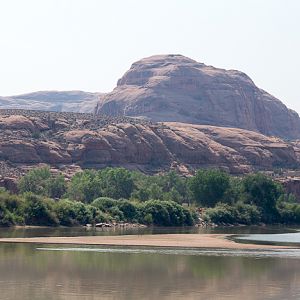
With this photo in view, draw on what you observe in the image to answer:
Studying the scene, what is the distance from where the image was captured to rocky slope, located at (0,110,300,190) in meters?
141

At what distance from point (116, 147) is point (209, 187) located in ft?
123

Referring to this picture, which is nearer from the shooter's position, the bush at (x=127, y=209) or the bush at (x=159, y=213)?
the bush at (x=127, y=209)

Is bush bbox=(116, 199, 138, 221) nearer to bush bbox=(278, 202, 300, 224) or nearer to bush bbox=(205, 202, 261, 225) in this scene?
bush bbox=(205, 202, 261, 225)

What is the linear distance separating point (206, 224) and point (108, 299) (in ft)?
239

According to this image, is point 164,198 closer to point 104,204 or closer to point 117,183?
point 117,183

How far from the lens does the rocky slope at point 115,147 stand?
462ft

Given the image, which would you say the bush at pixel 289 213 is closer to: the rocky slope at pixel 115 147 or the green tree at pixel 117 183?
the green tree at pixel 117 183

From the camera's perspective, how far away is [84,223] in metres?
89.8

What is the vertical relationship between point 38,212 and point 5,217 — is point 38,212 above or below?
above

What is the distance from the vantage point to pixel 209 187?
116438mm

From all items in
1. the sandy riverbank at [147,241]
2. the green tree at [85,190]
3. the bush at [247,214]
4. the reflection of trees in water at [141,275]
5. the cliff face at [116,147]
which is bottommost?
the reflection of trees in water at [141,275]

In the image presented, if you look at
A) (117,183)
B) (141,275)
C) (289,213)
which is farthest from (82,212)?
(141,275)

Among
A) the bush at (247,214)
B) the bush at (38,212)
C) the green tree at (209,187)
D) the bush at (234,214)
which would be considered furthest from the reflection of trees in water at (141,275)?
the green tree at (209,187)

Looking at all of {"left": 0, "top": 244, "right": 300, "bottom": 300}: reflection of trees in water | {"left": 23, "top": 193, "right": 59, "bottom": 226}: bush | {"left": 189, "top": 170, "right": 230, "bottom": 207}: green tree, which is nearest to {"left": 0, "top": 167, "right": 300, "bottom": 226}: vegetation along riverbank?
{"left": 189, "top": 170, "right": 230, "bottom": 207}: green tree
